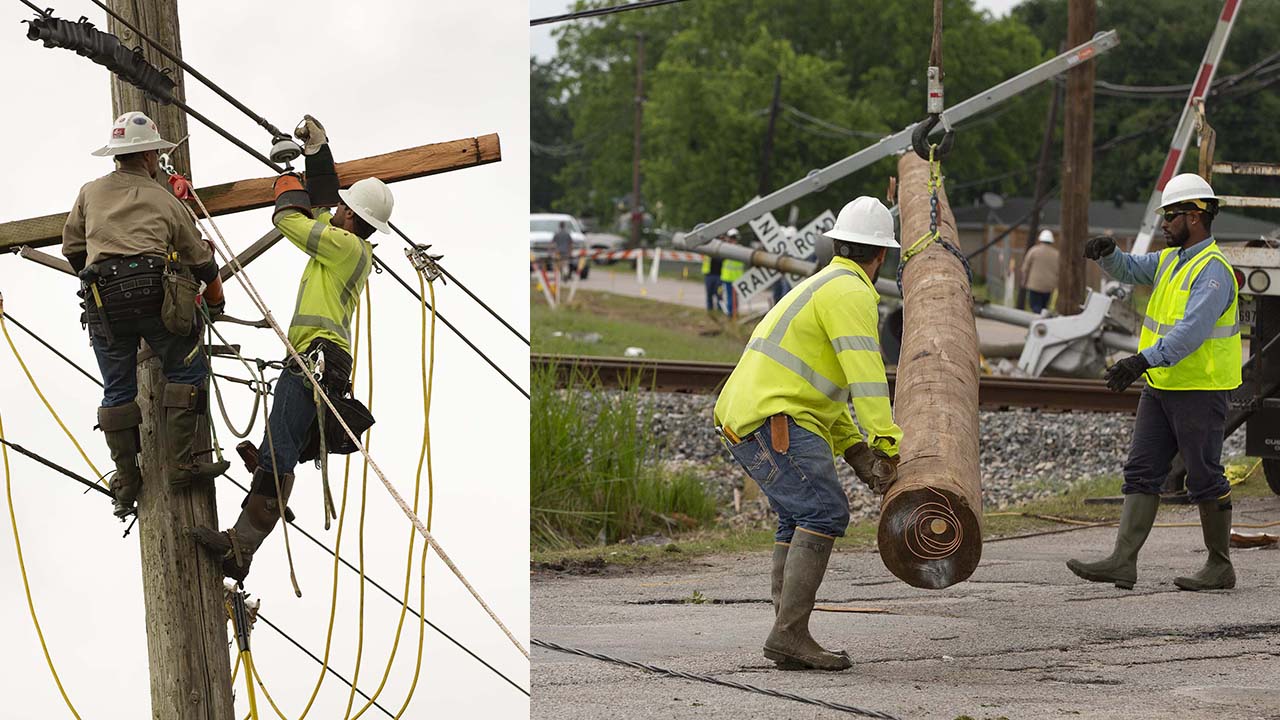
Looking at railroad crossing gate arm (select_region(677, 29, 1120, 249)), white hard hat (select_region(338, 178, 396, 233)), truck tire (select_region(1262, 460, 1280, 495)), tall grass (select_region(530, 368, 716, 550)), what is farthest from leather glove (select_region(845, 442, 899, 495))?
truck tire (select_region(1262, 460, 1280, 495))

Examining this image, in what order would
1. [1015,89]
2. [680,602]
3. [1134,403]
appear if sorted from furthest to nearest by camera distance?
[1134,403] → [1015,89] → [680,602]

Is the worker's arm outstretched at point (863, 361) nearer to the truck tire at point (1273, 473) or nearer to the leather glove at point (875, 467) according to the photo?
the leather glove at point (875, 467)

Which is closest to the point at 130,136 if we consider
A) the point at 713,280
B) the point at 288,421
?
the point at 288,421

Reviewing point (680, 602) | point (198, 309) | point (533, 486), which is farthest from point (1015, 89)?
point (198, 309)

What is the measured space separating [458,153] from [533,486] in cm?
411

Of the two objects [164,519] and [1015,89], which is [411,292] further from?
[1015,89]

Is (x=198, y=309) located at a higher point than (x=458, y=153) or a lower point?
lower

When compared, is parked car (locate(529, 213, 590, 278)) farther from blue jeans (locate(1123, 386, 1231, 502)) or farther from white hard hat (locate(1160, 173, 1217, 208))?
blue jeans (locate(1123, 386, 1231, 502))

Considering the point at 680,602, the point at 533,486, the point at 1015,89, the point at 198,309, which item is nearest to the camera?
the point at 198,309

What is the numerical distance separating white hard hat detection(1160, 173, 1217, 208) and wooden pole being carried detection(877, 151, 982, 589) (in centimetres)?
126

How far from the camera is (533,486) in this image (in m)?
10.6

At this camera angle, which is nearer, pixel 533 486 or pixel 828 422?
pixel 828 422

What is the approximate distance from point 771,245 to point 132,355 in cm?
1226

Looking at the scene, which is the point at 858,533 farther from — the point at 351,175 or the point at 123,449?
the point at 123,449
